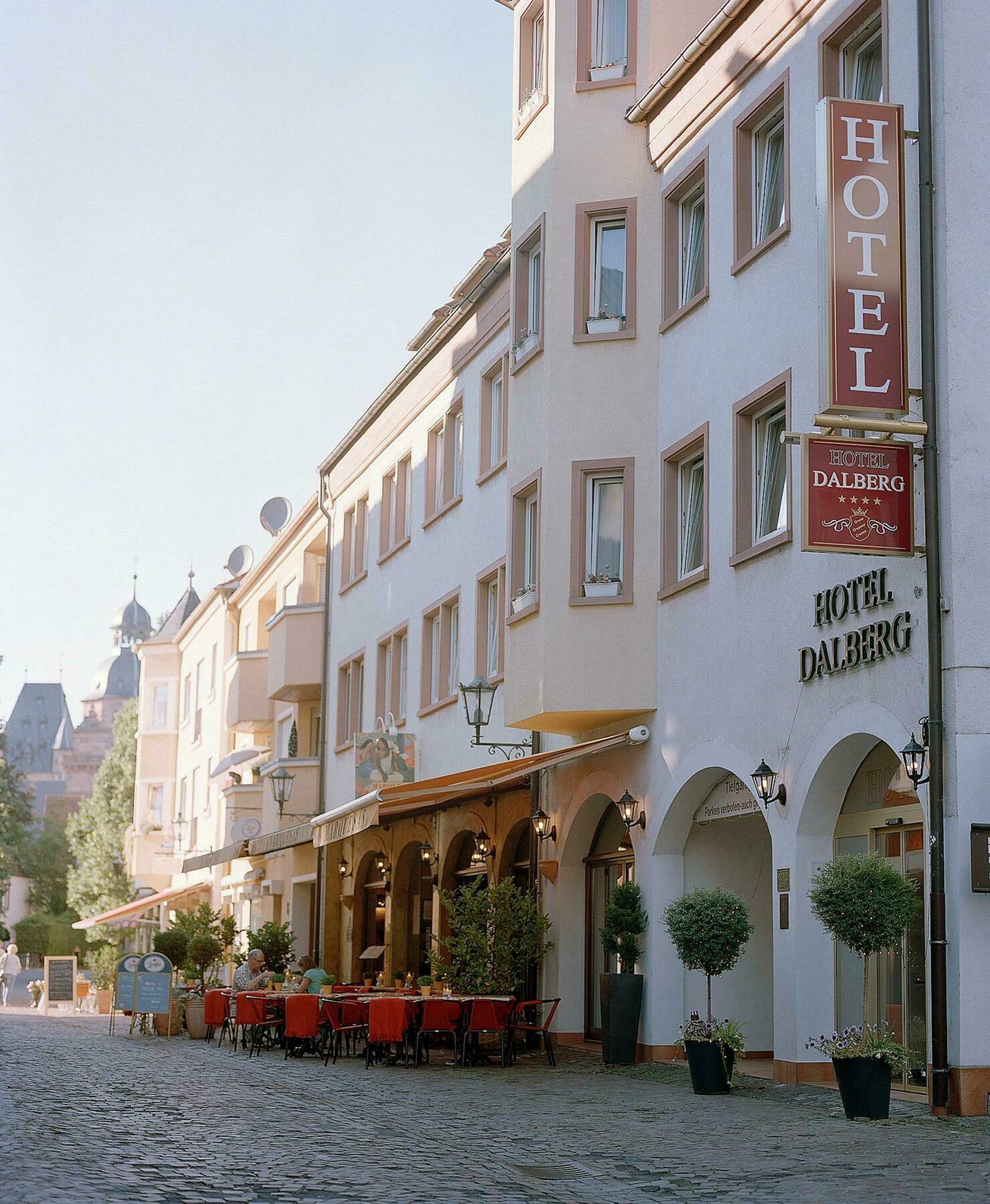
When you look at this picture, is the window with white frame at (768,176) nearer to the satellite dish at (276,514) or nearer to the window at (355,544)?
the window at (355,544)

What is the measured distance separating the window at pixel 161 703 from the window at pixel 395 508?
28.1m

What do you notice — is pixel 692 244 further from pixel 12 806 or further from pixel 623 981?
pixel 12 806

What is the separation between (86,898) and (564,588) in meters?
56.7

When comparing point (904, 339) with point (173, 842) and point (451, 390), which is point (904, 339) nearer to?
point (451, 390)

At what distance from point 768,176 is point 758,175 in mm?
196

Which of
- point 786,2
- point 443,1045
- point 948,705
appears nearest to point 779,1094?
point 948,705

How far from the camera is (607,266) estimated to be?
68.5 feet

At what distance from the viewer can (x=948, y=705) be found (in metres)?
13.7

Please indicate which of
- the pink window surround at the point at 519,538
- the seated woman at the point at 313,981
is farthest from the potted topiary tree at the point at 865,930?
the seated woman at the point at 313,981

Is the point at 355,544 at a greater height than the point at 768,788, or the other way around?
the point at 355,544

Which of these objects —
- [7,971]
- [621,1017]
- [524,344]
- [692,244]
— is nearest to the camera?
[621,1017]

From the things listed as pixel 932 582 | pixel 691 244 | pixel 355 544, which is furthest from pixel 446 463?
pixel 932 582

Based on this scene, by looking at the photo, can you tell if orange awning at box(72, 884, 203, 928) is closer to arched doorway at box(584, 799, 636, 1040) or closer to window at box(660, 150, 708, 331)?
arched doorway at box(584, 799, 636, 1040)

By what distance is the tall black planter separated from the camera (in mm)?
19062
